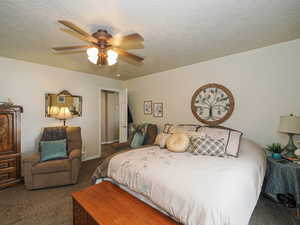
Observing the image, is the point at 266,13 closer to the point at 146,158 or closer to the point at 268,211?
the point at 146,158

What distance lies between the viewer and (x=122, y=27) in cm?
171

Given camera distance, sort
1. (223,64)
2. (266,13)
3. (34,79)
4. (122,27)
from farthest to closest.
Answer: (34,79)
(223,64)
(122,27)
(266,13)

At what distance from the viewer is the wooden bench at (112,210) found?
118 centimetres

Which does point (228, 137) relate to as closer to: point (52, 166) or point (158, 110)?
point (158, 110)

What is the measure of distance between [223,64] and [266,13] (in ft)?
3.95

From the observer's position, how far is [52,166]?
7.59 ft

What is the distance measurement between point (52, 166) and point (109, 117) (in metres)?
3.67

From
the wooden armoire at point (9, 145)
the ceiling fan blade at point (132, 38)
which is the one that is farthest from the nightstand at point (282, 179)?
the wooden armoire at point (9, 145)

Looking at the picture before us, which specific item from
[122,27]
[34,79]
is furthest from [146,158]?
[34,79]

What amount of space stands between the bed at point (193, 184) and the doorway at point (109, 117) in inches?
156

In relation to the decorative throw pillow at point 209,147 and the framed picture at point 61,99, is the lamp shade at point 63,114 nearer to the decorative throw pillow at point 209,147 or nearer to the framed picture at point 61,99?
the framed picture at point 61,99

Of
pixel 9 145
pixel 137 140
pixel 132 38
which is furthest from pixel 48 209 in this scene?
pixel 132 38

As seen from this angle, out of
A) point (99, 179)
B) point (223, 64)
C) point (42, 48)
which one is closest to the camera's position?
point (99, 179)

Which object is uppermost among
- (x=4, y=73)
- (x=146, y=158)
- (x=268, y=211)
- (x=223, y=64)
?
(x=223, y=64)
